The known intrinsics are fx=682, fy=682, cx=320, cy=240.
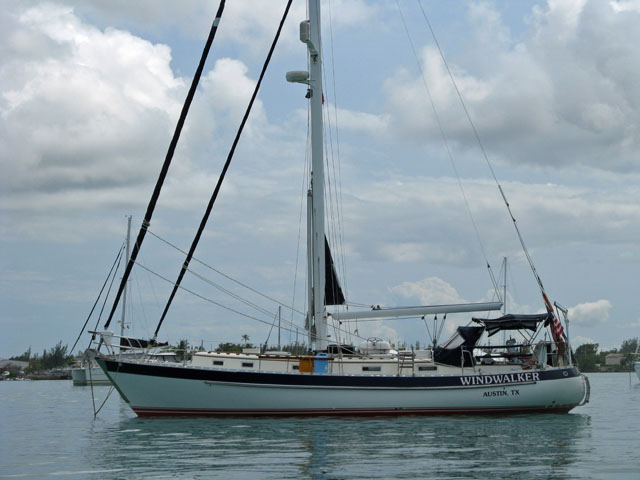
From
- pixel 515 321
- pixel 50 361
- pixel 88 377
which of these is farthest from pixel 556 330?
pixel 50 361

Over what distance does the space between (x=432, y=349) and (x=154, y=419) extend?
1073 centimetres

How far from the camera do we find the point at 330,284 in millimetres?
25984

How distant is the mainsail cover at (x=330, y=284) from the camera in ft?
85.3

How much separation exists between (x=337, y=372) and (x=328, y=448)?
23.5 ft

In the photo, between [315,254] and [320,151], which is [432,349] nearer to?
[315,254]

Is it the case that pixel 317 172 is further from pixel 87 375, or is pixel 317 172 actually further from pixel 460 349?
pixel 87 375

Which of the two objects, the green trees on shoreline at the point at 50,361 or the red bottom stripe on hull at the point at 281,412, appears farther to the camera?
the green trees on shoreline at the point at 50,361

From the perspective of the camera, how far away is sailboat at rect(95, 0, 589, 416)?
2344 cm

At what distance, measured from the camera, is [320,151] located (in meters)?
26.2

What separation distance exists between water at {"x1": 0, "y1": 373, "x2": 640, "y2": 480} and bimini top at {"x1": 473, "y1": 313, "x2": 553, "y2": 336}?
3.65 m

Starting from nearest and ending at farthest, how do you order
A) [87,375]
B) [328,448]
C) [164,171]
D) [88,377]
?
1. [328,448]
2. [164,171]
3. [88,377]
4. [87,375]

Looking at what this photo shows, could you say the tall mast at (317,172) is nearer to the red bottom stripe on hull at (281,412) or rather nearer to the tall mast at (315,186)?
the tall mast at (315,186)

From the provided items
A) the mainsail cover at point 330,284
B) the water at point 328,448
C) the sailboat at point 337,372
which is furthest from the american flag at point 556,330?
the mainsail cover at point 330,284

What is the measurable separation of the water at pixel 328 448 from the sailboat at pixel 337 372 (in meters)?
0.66
